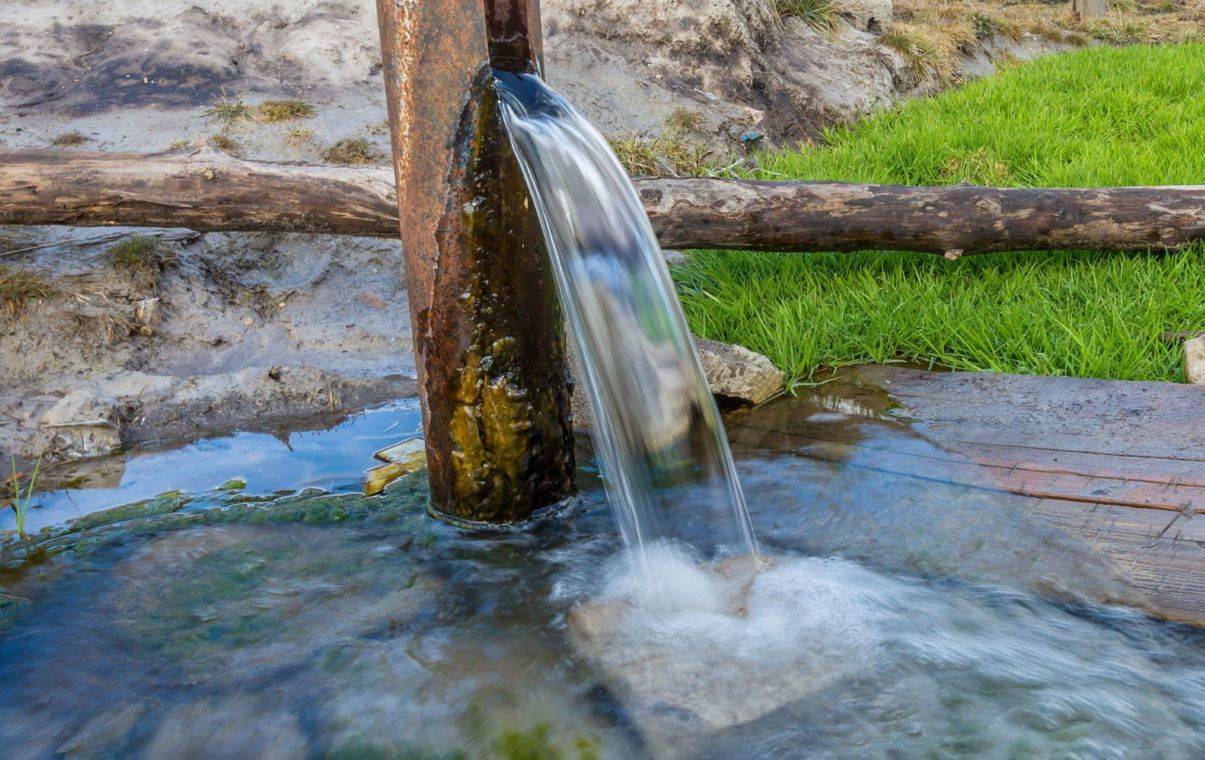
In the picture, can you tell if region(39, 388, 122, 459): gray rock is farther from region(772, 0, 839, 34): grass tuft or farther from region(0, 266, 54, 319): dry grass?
region(772, 0, 839, 34): grass tuft

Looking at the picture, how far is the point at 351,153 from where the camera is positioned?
5.35m

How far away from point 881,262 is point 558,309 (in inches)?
85.0

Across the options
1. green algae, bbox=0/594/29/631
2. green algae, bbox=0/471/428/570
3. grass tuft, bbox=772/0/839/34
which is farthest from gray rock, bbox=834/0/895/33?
green algae, bbox=0/594/29/631

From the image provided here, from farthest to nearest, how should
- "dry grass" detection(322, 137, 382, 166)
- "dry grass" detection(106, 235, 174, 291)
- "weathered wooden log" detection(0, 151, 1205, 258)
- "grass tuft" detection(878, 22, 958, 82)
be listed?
"grass tuft" detection(878, 22, 958, 82)
"dry grass" detection(322, 137, 382, 166)
"dry grass" detection(106, 235, 174, 291)
"weathered wooden log" detection(0, 151, 1205, 258)

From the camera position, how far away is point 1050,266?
14.3ft

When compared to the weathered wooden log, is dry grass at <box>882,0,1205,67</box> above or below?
above

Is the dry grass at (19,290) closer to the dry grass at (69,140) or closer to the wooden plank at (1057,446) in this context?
the dry grass at (69,140)

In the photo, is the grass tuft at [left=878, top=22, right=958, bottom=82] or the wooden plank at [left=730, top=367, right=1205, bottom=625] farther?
the grass tuft at [left=878, top=22, right=958, bottom=82]

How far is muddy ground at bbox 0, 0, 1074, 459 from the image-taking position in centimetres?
396

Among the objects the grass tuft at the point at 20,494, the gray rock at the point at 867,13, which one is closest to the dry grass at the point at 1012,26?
the gray rock at the point at 867,13

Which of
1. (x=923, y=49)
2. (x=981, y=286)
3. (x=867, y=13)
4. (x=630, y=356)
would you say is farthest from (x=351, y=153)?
(x=923, y=49)

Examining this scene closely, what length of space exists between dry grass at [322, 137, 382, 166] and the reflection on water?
79.4 inches

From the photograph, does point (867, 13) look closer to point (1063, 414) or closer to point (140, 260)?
point (1063, 414)

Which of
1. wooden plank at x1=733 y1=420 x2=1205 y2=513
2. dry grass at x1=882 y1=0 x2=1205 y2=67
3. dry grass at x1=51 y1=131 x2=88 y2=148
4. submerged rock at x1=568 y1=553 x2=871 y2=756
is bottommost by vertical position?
submerged rock at x1=568 y1=553 x2=871 y2=756
